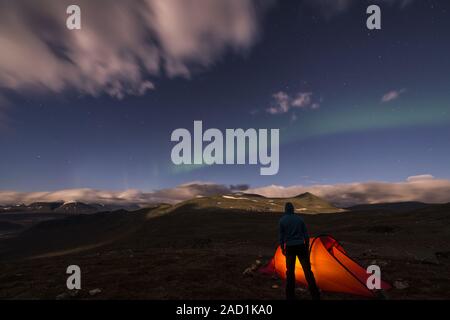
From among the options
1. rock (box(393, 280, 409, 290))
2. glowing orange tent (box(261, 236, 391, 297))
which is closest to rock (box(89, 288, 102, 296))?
glowing orange tent (box(261, 236, 391, 297))

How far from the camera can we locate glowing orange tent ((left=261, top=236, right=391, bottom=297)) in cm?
1119

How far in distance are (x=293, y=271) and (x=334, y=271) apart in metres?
2.88

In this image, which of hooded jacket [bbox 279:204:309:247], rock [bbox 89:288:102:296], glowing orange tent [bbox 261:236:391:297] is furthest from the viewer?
rock [bbox 89:288:102:296]

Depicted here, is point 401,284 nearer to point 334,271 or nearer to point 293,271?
point 334,271

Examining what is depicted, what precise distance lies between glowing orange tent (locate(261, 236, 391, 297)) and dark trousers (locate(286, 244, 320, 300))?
195 centimetres

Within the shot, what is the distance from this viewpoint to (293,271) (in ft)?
32.0

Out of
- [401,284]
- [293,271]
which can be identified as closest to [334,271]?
[401,284]

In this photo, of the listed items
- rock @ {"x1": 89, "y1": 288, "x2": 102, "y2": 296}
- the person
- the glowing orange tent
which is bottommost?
rock @ {"x1": 89, "y1": 288, "x2": 102, "y2": 296}

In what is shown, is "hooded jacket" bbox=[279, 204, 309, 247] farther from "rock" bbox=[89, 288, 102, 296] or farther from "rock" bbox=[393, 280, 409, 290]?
"rock" bbox=[89, 288, 102, 296]

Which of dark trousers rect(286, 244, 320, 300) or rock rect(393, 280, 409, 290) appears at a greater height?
dark trousers rect(286, 244, 320, 300)

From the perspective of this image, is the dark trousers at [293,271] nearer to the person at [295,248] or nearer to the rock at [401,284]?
the person at [295,248]
